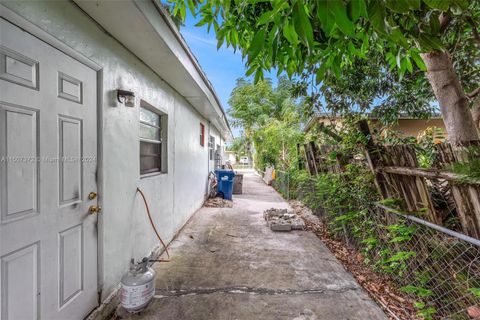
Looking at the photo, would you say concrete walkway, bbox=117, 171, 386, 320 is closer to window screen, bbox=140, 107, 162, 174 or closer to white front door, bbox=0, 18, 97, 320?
white front door, bbox=0, 18, 97, 320

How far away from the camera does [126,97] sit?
7.96 feet

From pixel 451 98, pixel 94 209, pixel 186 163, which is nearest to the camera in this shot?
pixel 94 209

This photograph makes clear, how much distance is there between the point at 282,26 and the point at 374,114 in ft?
14.6

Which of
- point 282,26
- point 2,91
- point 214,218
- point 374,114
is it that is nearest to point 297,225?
point 214,218

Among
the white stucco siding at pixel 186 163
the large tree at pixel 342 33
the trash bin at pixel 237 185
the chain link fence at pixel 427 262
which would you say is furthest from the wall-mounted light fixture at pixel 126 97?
the trash bin at pixel 237 185

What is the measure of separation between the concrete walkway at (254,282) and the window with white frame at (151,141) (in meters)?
1.41

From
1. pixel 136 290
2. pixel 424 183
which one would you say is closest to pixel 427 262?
pixel 424 183

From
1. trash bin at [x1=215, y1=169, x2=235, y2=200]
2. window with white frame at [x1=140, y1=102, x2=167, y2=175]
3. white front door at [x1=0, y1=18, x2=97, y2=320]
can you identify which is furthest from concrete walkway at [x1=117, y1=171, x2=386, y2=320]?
trash bin at [x1=215, y1=169, x2=235, y2=200]

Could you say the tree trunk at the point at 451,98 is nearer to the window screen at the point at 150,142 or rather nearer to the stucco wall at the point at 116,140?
the stucco wall at the point at 116,140

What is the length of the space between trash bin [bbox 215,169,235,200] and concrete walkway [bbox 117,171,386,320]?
350cm

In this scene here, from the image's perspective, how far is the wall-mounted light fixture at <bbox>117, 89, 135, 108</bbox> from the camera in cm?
239

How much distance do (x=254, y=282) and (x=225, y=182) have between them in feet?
17.1

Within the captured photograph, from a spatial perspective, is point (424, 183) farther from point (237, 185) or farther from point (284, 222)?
point (237, 185)

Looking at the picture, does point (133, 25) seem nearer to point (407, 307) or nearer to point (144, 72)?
point (144, 72)
